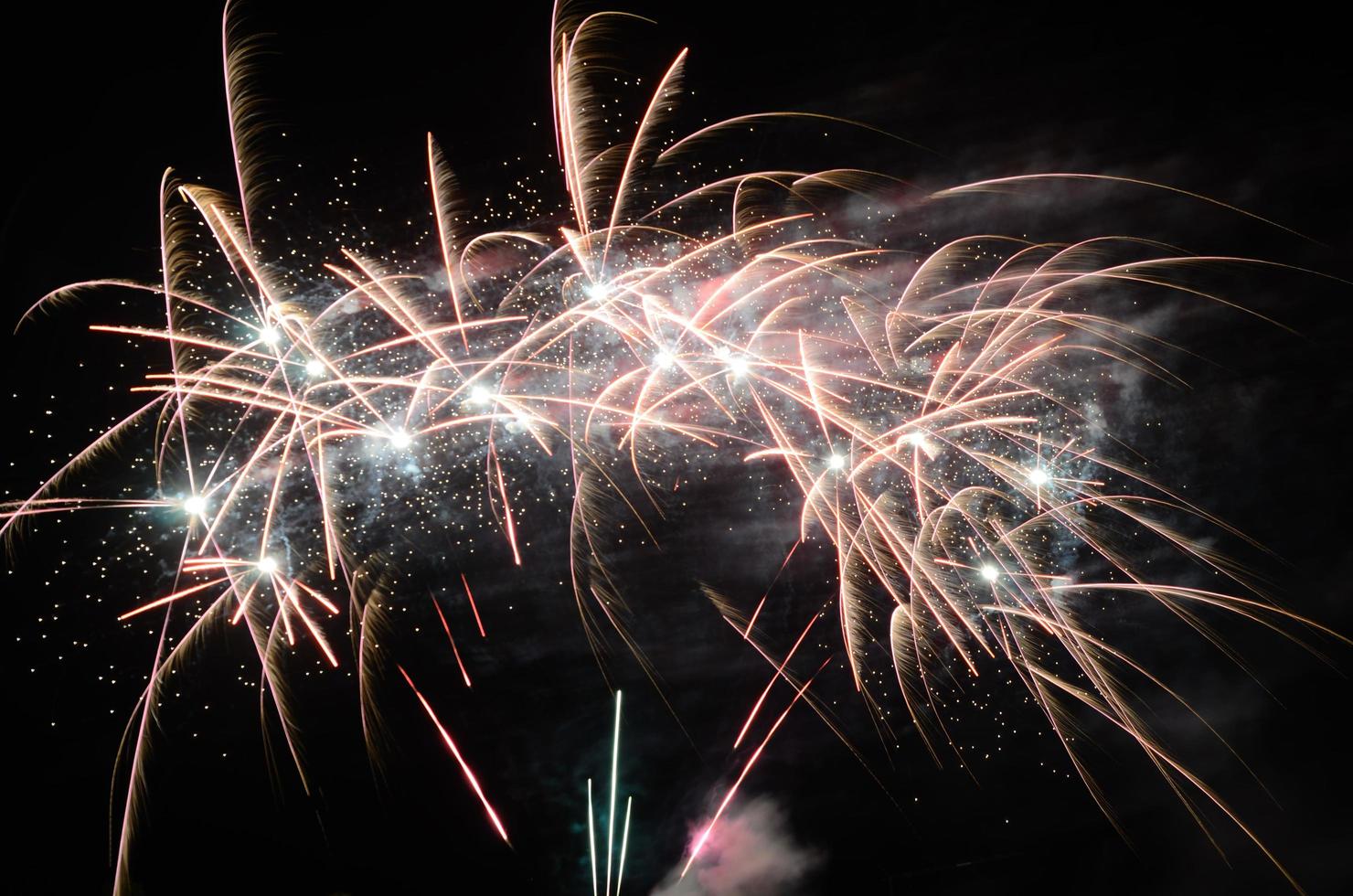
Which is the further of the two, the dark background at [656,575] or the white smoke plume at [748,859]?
the white smoke plume at [748,859]

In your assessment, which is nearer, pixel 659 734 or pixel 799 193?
A: pixel 799 193

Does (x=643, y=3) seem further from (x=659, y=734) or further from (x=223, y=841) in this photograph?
(x=223, y=841)

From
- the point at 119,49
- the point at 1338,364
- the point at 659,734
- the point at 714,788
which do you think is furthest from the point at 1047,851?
the point at 119,49

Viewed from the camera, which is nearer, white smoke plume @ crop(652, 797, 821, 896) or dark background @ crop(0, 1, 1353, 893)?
dark background @ crop(0, 1, 1353, 893)

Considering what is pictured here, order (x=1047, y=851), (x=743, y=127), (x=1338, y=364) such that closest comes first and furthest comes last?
(x=743, y=127) < (x=1338, y=364) < (x=1047, y=851)

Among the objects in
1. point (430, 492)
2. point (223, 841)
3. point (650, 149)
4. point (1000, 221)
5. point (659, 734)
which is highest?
point (650, 149)

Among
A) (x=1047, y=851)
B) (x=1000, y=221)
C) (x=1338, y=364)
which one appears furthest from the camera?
(x=1047, y=851)

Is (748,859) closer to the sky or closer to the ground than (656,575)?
closer to the ground

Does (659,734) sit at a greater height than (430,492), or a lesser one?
lesser
